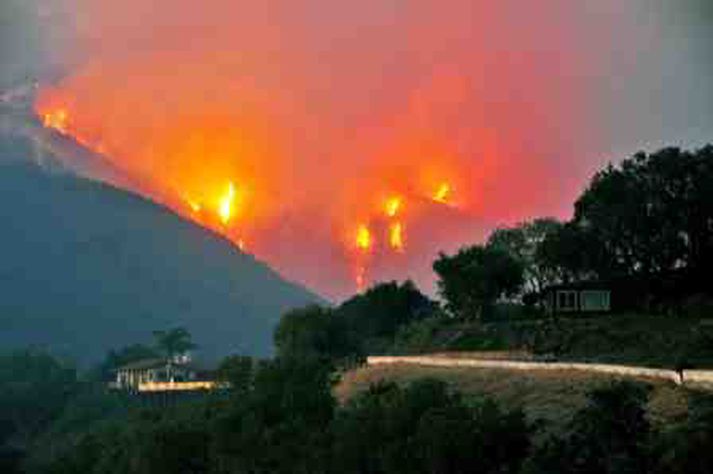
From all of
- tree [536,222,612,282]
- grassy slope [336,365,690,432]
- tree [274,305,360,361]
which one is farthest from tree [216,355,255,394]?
grassy slope [336,365,690,432]

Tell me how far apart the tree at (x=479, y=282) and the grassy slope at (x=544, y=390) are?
111 feet

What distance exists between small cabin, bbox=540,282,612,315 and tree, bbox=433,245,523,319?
1207 centimetres

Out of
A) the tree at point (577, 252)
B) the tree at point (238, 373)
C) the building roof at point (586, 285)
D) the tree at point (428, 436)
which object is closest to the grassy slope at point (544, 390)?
the tree at point (428, 436)

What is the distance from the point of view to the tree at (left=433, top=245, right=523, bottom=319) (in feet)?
497

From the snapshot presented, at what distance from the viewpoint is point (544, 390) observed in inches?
3568

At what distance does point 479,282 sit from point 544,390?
6107 cm

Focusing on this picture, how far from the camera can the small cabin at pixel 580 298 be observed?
132m

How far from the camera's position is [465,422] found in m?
77.3

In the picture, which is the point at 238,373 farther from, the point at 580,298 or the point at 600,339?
the point at 600,339

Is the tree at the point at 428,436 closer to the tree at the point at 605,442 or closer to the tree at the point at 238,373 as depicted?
the tree at the point at 605,442

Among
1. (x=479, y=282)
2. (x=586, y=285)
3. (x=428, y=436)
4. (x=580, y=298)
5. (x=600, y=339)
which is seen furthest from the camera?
(x=479, y=282)

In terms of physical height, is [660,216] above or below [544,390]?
above

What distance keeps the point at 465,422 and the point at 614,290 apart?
58.4 m

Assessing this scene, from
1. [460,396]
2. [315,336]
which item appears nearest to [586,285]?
[315,336]
